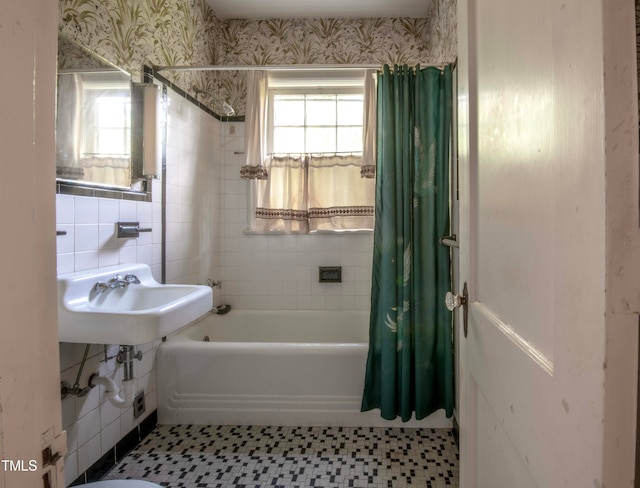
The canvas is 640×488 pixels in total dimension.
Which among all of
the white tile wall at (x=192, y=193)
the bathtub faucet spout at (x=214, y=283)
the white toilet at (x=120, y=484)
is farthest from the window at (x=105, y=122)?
the white toilet at (x=120, y=484)

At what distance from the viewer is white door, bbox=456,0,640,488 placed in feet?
1.10

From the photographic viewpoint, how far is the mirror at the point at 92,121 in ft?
4.58

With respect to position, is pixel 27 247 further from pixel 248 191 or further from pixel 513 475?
pixel 248 191

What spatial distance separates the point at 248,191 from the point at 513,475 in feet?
8.50

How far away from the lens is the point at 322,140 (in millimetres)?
2832

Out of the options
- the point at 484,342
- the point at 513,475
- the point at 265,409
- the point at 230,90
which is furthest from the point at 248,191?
the point at 513,475

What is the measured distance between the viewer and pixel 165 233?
213cm

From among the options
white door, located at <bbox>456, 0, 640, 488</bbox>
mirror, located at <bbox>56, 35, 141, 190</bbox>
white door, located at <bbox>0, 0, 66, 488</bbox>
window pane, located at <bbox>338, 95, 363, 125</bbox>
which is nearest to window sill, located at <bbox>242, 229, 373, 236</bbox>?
window pane, located at <bbox>338, 95, 363, 125</bbox>

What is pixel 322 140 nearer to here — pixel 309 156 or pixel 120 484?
pixel 309 156

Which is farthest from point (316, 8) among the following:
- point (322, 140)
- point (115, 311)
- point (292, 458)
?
point (292, 458)

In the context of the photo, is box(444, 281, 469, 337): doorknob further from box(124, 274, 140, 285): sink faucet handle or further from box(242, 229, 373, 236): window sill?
box(242, 229, 373, 236): window sill

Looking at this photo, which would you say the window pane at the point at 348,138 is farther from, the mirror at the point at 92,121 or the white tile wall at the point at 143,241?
the mirror at the point at 92,121

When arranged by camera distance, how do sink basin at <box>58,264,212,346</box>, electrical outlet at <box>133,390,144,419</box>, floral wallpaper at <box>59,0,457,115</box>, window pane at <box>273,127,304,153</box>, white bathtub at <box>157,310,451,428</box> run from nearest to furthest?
sink basin at <box>58,264,212,346</box> → electrical outlet at <box>133,390,144,419</box> → white bathtub at <box>157,310,451,428</box> → floral wallpaper at <box>59,0,457,115</box> → window pane at <box>273,127,304,153</box>

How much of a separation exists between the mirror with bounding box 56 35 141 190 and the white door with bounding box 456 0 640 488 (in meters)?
1.45
